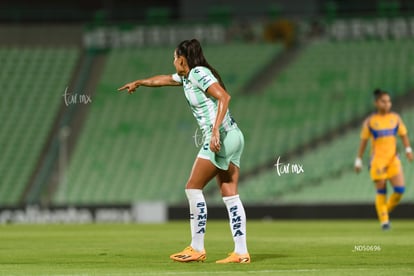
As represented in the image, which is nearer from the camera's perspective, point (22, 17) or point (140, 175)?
point (140, 175)

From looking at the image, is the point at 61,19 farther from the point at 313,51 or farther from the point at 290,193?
the point at 290,193

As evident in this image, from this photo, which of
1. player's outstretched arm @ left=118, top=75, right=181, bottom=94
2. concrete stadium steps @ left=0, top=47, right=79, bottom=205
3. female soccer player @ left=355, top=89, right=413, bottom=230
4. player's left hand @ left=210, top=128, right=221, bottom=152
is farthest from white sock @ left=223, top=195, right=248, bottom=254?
concrete stadium steps @ left=0, top=47, right=79, bottom=205

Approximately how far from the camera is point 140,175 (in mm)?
33094

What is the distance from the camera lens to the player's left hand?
443 inches

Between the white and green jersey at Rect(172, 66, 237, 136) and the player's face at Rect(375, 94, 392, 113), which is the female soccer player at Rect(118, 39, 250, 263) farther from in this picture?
the player's face at Rect(375, 94, 392, 113)

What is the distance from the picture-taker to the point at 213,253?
13672mm

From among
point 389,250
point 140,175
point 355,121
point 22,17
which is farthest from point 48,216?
point 389,250

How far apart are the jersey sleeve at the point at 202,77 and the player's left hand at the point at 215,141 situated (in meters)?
0.51

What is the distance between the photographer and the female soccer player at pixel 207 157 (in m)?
11.6

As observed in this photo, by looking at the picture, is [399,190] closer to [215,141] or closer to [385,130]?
[385,130]

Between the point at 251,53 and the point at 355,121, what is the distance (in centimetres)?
535

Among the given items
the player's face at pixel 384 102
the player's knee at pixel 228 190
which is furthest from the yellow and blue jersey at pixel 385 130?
the player's knee at pixel 228 190

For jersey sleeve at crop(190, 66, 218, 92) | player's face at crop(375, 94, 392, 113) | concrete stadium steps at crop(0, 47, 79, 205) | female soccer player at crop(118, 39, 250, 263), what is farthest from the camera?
concrete stadium steps at crop(0, 47, 79, 205)

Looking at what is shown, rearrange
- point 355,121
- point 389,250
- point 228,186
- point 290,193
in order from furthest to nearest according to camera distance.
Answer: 1. point 355,121
2. point 290,193
3. point 389,250
4. point 228,186
